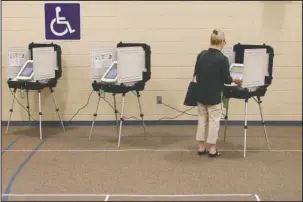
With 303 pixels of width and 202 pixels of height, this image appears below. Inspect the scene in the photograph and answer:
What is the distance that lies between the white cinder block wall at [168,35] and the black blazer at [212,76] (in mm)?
1414

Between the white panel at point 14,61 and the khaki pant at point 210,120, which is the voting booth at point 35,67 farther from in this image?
the khaki pant at point 210,120

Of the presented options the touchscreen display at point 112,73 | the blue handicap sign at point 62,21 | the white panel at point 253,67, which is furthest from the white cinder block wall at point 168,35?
the white panel at point 253,67

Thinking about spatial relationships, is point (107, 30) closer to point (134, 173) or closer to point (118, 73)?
point (118, 73)

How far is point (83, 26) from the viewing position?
5.46m

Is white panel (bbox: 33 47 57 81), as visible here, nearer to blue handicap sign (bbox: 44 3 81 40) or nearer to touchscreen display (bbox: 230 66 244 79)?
blue handicap sign (bbox: 44 3 81 40)

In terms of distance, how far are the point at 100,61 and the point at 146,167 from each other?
53.8 inches

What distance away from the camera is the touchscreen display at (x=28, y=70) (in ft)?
16.4

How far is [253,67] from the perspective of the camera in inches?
166

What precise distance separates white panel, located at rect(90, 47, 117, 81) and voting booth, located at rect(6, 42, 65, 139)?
512 mm

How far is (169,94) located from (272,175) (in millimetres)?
2114

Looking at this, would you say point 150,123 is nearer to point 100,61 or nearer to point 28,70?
point 100,61

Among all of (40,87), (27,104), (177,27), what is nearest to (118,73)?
(40,87)

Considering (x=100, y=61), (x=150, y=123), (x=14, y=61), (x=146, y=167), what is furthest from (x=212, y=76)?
(x=14, y=61)

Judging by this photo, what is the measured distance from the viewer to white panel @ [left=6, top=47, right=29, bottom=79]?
5.06 meters
